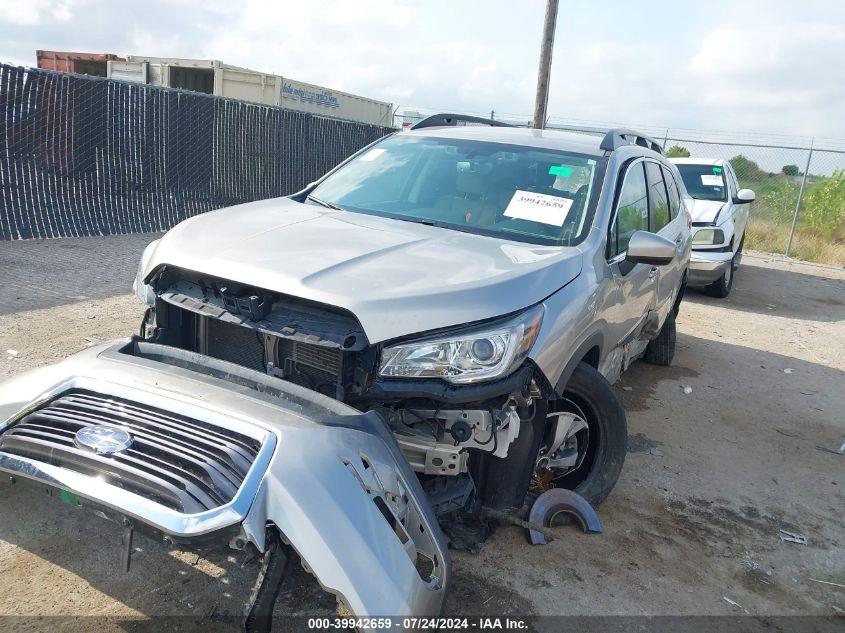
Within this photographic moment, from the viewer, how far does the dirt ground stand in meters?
2.84

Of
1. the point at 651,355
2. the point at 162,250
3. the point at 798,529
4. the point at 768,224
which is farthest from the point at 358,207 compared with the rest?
the point at 768,224

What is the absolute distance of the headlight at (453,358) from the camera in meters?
2.56

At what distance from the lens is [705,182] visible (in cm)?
1094

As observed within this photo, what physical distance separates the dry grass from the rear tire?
14.4m

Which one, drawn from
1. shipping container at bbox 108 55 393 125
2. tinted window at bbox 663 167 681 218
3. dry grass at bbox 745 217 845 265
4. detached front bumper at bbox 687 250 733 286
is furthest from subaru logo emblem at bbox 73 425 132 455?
dry grass at bbox 745 217 845 265

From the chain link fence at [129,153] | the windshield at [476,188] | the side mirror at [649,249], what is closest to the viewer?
the side mirror at [649,249]

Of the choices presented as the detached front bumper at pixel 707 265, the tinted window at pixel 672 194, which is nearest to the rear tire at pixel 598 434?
the tinted window at pixel 672 194

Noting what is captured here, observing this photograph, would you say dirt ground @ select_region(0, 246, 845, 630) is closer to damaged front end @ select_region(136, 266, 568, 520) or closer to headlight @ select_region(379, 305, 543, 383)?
damaged front end @ select_region(136, 266, 568, 520)

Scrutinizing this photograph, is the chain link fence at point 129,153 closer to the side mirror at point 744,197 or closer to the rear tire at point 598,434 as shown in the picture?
the side mirror at point 744,197

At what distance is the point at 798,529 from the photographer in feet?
12.8

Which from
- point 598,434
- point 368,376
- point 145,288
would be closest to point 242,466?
point 368,376

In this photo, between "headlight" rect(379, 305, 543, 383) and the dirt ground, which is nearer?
"headlight" rect(379, 305, 543, 383)

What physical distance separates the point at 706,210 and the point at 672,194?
4.73 m

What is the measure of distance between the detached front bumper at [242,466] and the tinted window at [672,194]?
13.2 feet
